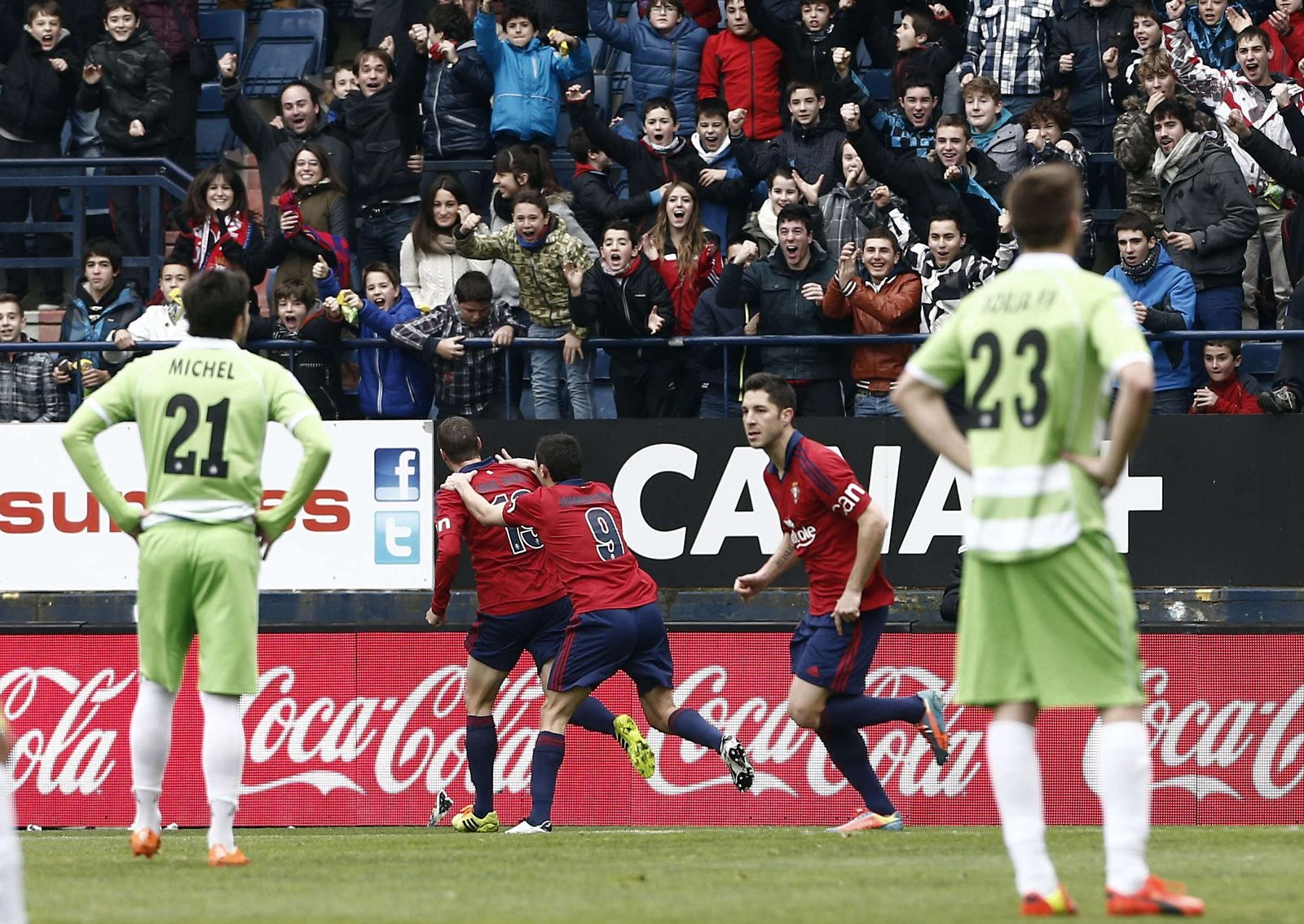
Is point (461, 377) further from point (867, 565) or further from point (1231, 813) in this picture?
point (1231, 813)

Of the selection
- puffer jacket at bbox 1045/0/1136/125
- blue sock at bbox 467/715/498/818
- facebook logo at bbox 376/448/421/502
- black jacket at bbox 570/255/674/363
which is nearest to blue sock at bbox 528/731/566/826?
blue sock at bbox 467/715/498/818

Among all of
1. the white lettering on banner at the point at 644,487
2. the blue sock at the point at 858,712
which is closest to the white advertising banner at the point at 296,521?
the white lettering on banner at the point at 644,487

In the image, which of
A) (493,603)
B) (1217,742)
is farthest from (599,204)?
(1217,742)

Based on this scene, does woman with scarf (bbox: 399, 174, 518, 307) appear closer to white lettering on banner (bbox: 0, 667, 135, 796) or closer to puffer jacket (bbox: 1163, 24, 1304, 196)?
white lettering on banner (bbox: 0, 667, 135, 796)

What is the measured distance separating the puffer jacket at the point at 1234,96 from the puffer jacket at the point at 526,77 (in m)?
4.45

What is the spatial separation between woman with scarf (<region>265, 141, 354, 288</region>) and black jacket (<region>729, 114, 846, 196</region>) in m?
2.98

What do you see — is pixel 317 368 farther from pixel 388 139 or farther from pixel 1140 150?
→ pixel 1140 150

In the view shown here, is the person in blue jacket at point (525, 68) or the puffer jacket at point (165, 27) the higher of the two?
the puffer jacket at point (165, 27)

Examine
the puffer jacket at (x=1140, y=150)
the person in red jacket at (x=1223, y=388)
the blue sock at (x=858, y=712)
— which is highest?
the puffer jacket at (x=1140, y=150)

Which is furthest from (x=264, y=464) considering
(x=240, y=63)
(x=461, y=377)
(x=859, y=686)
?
(x=240, y=63)

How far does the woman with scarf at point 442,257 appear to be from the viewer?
13852mm

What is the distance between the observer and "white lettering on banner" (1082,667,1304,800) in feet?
40.8

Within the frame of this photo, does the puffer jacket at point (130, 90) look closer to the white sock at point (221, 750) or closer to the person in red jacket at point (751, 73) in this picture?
the person in red jacket at point (751, 73)

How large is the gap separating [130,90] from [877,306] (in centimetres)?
673
